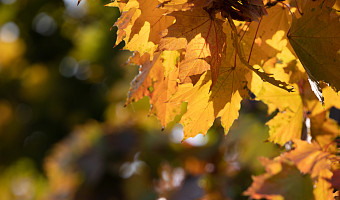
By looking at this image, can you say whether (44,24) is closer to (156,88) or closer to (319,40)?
(156,88)

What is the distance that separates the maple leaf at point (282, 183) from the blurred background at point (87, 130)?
4.72ft

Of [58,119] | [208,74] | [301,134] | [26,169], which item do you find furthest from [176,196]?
[26,169]

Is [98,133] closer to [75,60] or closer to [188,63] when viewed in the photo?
[75,60]

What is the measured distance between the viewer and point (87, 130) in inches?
151

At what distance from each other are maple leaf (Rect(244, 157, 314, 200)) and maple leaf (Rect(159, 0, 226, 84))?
429mm

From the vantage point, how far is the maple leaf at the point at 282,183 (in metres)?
1.05

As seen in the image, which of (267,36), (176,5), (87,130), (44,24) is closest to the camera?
(176,5)

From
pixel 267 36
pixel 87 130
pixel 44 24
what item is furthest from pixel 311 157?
pixel 44 24

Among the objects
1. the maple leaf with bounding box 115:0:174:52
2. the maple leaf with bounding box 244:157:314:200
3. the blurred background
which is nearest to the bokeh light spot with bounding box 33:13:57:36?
the blurred background

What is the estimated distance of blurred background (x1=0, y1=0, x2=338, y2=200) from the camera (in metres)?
2.95

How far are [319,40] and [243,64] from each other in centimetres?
13

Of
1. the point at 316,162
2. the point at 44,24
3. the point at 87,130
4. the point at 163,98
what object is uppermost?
the point at 163,98

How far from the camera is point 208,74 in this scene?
72 centimetres

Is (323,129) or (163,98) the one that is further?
(323,129)
